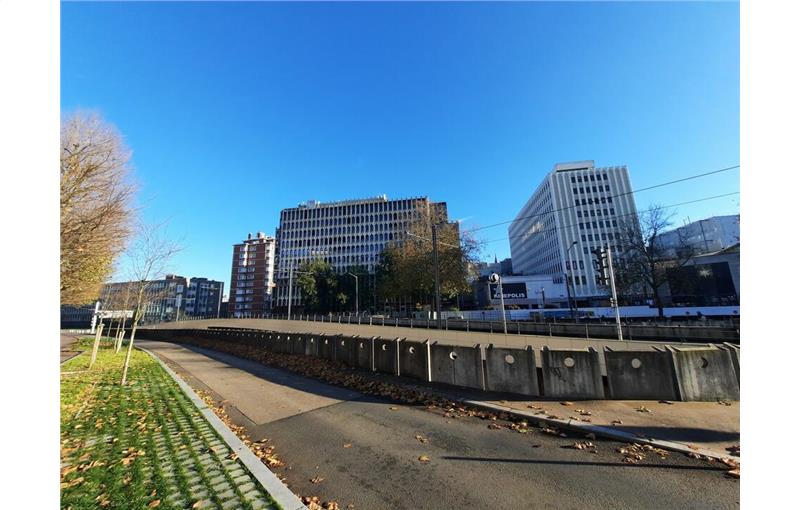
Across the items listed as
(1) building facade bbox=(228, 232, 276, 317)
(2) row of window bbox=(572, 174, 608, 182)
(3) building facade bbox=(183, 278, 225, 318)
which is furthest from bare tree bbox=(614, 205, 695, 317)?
(3) building facade bbox=(183, 278, 225, 318)

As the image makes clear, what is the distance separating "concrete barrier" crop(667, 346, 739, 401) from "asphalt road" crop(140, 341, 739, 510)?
3.09 meters

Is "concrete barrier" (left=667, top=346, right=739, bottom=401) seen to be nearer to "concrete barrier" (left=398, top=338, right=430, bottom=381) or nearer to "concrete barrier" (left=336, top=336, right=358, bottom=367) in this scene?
"concrete barrier" (left=398, top=338, right=430, bottom=381)

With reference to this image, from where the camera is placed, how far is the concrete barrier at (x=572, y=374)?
6707mm

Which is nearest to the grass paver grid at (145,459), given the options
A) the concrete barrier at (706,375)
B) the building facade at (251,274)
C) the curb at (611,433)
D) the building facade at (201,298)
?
the curb at (611,433)

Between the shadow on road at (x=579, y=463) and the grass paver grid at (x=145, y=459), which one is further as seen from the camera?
the shadow on road at (x=579, y=463)

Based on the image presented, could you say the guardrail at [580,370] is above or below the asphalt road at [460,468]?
above

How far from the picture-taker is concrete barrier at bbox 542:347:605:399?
264 inches

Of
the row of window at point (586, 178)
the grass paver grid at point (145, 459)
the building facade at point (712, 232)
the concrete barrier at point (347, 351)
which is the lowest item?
the grass paver grid at point (145, 459)

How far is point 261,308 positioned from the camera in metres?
117

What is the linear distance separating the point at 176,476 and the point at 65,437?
3.12m

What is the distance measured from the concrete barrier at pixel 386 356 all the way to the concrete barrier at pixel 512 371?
3.30m

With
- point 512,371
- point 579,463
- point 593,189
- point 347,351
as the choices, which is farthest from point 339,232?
point 579,463

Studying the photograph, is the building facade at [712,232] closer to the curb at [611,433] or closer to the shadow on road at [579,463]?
the curb at [611,433]

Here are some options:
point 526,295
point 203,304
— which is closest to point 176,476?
point 526,295
